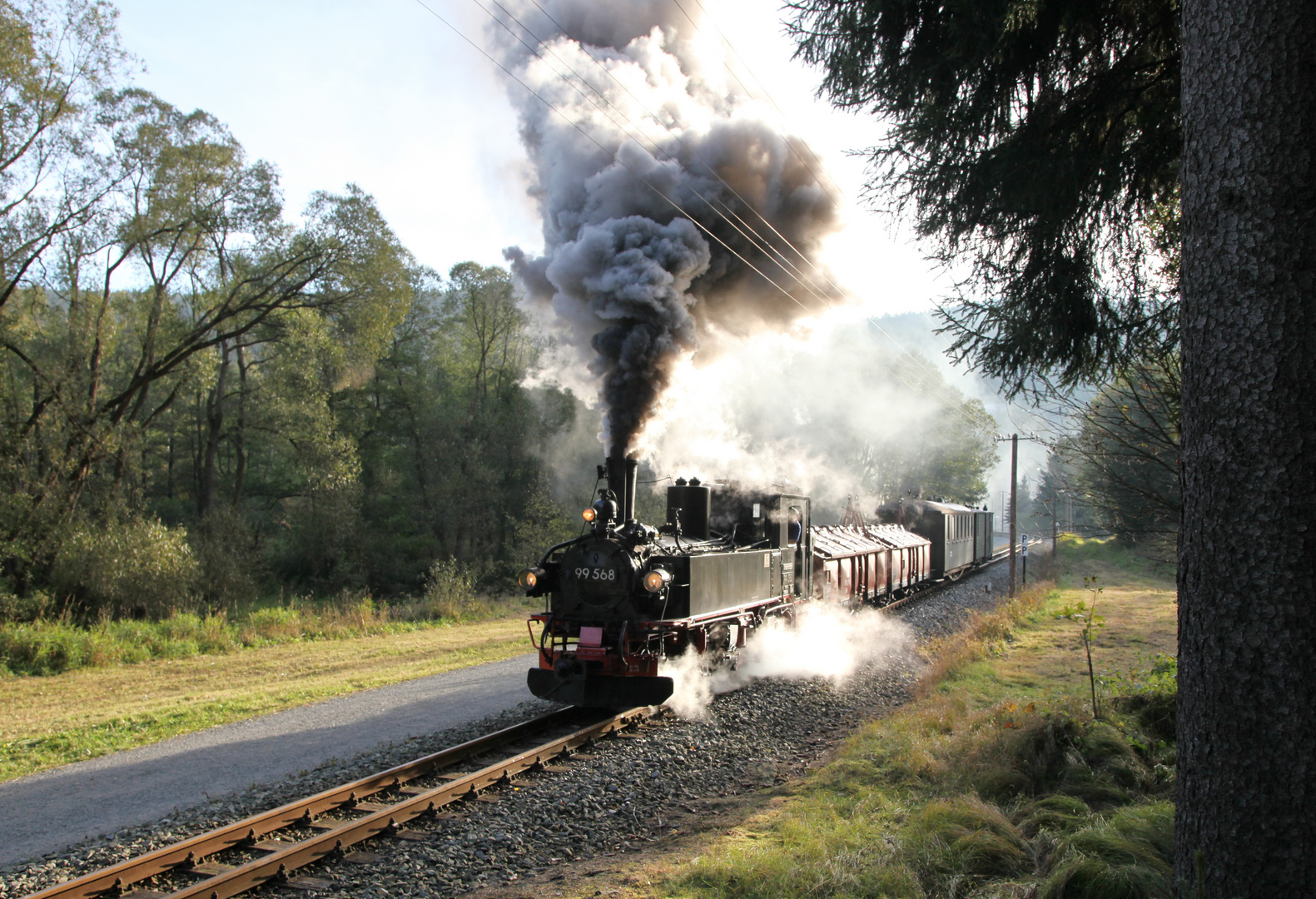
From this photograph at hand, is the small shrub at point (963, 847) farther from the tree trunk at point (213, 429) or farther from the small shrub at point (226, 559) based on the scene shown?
the tree trunk at point (213, 429)

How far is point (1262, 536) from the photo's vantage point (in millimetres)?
3012

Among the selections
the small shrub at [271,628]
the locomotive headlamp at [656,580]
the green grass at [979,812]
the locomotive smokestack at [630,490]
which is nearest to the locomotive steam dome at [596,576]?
the locomotive headlamp at [656,580]

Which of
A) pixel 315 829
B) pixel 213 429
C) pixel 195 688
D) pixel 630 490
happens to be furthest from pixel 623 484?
pixel 213 429

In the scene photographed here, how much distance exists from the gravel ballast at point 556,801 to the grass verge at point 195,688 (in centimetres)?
314

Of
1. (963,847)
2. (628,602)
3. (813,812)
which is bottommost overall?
(813,812)

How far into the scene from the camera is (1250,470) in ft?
10.0

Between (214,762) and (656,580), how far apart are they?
4632 millimetres

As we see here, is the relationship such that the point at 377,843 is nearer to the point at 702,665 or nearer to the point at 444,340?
the point at 702,665

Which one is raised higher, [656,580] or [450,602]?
[656,580]

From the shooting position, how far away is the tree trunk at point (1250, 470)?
296 centimetres

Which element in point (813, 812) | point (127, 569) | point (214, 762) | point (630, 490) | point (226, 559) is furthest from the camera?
point (226, 559)

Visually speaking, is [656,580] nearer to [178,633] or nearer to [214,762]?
[214,762]

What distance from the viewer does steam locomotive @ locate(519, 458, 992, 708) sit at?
8469 mm

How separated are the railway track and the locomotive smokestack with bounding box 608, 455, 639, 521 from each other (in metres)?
2.63
